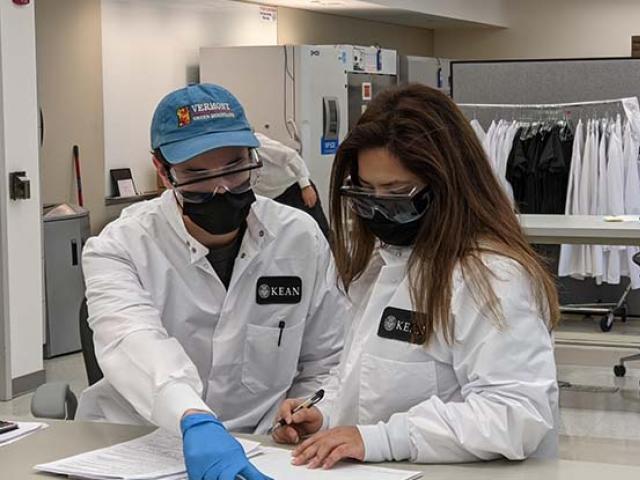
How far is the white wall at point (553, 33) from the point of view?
12953mm

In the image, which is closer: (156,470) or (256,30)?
(156,470)

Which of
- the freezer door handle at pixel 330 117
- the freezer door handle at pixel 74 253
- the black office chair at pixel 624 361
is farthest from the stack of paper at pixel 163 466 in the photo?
the freezer door handle at pixel 330 117

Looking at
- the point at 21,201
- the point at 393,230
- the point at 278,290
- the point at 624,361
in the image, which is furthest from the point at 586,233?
the point at 393,230

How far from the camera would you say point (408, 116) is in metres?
2.04

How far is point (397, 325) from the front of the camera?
2.01 m

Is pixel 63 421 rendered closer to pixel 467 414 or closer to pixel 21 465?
pixel 21 465

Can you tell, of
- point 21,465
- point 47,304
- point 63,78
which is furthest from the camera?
point 63,78

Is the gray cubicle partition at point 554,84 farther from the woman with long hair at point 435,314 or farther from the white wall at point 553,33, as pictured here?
the woman with long hair at point 435,314

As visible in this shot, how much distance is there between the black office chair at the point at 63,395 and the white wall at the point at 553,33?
36.8ft

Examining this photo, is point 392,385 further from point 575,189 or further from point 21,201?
point 575,189

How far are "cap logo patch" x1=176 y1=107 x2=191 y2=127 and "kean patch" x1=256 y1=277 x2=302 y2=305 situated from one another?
1.28 feet

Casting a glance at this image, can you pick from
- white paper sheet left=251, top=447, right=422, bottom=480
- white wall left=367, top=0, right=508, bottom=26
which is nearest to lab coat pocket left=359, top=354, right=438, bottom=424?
white paper sheet left=251, top=447, right=422, bottom=480

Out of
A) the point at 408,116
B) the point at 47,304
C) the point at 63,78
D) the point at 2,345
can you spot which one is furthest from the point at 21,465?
the point at 63,78

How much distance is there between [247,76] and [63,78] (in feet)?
5.58
